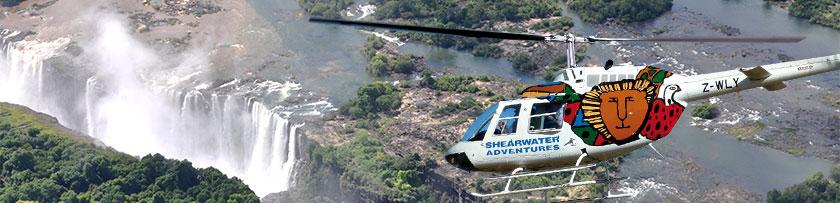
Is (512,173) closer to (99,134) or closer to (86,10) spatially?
(99,134)

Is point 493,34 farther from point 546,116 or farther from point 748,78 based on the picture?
point 748,78

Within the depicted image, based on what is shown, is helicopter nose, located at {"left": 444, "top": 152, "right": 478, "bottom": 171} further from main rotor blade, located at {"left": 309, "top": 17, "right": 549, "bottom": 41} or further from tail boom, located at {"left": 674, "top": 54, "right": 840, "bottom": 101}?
tail boom, located at {"left": 674, "top": 54, "right": 840, "bottom": 101}

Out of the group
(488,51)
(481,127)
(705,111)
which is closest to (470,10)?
(488,51)

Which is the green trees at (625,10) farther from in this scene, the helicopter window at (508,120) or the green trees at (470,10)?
the helicopter window at (508,120)

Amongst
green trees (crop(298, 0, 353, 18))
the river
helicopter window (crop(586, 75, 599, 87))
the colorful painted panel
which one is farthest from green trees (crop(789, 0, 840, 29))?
helicopter window (crop(586, 75, 599, 87))

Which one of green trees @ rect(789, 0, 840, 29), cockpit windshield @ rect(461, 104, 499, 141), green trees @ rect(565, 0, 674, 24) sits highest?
cockpit windshield @ rect(461, 104, 499, 141)

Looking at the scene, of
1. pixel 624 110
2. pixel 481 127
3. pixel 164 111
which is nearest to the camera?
pixel 624 110
